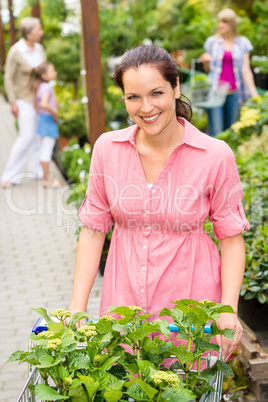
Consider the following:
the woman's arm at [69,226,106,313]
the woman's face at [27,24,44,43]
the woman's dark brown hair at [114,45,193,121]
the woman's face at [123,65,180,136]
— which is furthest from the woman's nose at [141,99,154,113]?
the woman's face at [27,24,44,43]

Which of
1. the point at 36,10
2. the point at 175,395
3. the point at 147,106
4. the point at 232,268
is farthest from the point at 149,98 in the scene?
the point at 36,10

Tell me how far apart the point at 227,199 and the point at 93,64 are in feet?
12.9

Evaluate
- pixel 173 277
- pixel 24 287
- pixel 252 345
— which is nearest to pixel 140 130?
pixel 173 277

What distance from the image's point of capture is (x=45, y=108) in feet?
25.6

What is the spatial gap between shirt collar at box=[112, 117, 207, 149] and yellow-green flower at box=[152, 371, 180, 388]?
2.88 feet

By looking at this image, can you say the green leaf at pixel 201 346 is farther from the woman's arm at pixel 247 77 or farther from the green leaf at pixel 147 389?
the woman's arm at pixel 247 77

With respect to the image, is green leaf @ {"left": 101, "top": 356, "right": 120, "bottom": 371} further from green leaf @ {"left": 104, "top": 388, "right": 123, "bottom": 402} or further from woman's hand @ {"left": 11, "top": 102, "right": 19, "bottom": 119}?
woman's hand @ {"left": 11, "top": 102, "right": 19, "bottom": 119}

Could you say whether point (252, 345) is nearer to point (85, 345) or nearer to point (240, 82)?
point (85, 345)

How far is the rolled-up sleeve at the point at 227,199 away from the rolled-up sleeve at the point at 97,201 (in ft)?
1.31

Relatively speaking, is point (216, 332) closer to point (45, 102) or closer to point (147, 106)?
point (147, 106)

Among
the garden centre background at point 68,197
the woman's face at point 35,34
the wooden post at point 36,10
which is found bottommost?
the garden centre background at point 68,197

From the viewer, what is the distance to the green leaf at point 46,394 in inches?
65.8

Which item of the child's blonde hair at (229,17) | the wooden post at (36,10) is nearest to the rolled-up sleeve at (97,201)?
the child's blonde hair at (229,17)

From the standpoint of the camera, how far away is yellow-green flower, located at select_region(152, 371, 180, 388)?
1666 mm
